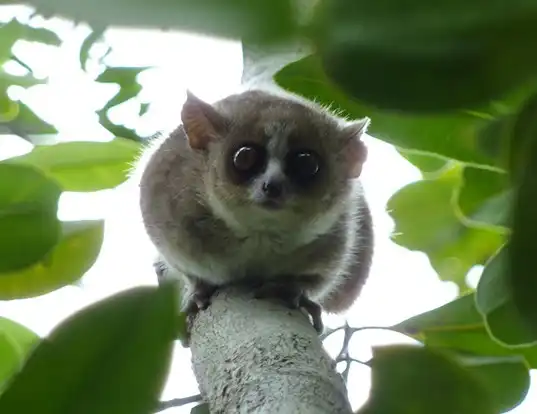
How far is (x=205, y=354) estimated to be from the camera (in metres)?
1.32

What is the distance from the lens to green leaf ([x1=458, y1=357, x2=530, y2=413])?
3.49ft

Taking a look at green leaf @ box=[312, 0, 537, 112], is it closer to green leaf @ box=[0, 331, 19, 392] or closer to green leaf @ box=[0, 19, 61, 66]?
green leaf @ box=[0, 331, 19, 392]

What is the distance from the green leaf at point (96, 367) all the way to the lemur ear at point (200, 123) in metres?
1.96

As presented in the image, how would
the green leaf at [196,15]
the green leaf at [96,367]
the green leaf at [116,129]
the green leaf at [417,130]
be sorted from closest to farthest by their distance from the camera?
the green leaf at [196,15] → the green leaf at [96,367] → the green leaf at [417,130] → the green leaf at [116,129]

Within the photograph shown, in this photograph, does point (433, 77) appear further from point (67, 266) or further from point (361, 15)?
point (67, 266)

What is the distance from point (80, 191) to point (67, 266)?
26cm

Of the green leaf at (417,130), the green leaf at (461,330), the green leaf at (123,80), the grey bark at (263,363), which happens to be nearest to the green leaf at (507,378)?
the green leaf at (461,330)

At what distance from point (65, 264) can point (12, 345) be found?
0.17 m

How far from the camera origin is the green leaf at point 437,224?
1.27 m

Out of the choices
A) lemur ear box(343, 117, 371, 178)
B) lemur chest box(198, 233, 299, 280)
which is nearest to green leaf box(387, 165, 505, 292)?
lemur chest box(198, 233, 299, 280)

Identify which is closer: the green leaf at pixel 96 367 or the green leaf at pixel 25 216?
the green leaf at pixel 96 367

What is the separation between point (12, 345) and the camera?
3.48 feet

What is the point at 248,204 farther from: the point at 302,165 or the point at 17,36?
the point at 17,36

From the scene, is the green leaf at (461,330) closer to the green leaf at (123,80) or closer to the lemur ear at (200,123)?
the green leaf at (123,80)
